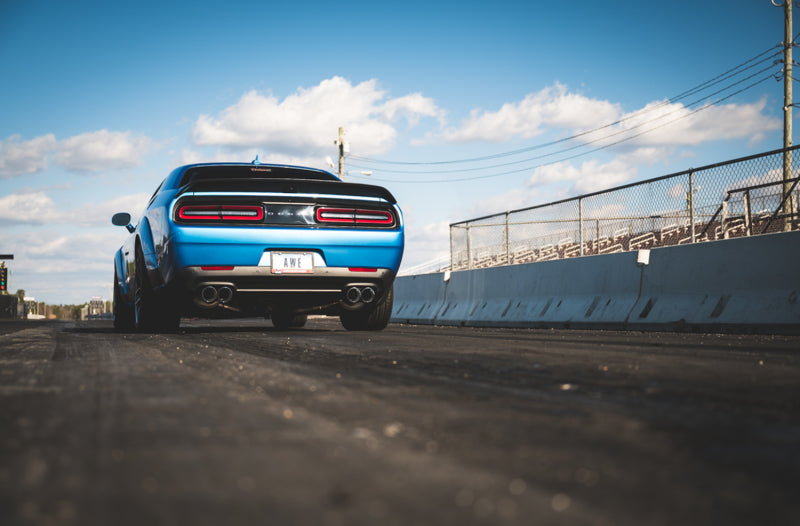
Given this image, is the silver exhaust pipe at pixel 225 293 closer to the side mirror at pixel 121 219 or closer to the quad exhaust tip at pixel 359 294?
the quad exhaust tip at pixel 359 294

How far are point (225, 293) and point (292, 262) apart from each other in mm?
721

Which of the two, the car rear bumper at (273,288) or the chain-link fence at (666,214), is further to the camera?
the chain-link fence at (666,214)

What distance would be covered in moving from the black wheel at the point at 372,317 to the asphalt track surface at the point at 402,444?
475cm

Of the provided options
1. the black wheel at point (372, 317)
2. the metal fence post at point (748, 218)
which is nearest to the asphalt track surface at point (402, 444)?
the black wheel at point (372, 317)

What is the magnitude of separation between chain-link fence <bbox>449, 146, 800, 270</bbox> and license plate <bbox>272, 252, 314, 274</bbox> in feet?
17.1

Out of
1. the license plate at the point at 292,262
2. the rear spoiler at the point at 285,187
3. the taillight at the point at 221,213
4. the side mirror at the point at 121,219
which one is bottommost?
the license plate at the point at 292,262

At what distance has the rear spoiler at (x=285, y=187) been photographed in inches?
307

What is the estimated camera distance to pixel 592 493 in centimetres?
186

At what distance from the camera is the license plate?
7.91m

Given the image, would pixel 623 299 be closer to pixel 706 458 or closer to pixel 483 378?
pixel 483 378

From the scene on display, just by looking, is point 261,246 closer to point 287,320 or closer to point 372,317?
point 372,317

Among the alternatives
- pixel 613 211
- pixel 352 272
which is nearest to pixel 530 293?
pixel 613 211

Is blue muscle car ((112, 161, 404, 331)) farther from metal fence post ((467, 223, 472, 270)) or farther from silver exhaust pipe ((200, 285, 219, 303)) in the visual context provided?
metal fence post ((467, 223, 472, 270))

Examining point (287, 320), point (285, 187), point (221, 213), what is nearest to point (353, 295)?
point (285, 187)
